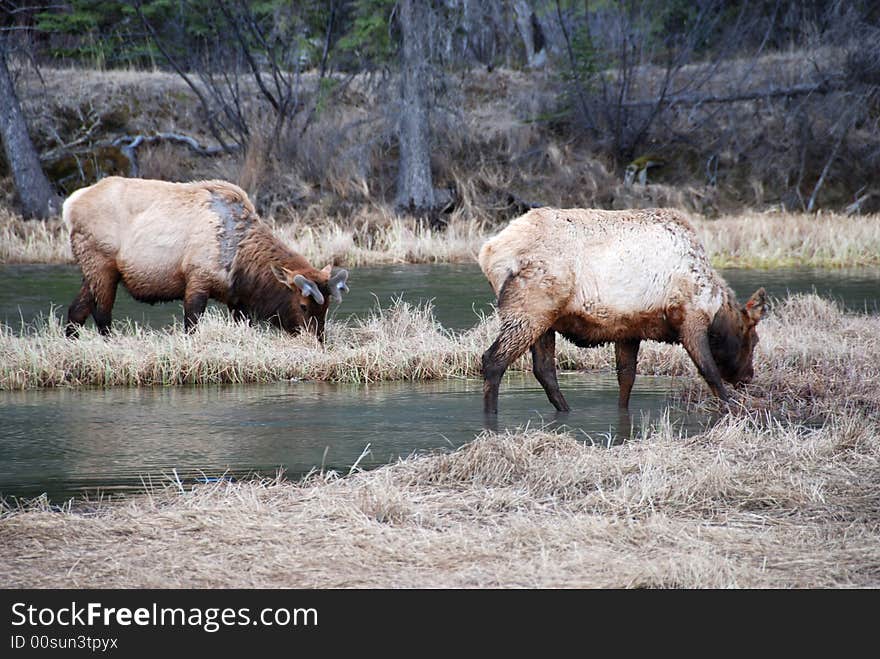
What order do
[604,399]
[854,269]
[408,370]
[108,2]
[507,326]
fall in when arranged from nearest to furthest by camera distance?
1. [507,326]
2. [604,399]
3. [408,370]
4. [854,269]
5. [108,2]

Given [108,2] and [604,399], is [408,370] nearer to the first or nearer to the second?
[604,399]

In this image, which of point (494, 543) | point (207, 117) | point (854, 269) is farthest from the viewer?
point (207, 117)

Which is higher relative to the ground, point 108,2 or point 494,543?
point 108,2

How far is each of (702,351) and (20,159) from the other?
20.9m

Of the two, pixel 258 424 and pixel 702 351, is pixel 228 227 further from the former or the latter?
pixel 702 351

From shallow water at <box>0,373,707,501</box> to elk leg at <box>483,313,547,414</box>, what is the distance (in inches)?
14.9

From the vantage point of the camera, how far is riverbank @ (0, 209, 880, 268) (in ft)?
74.4

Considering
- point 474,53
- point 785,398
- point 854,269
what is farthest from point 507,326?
point 474,53

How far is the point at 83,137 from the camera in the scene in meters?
30.3

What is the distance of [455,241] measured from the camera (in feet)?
80.1

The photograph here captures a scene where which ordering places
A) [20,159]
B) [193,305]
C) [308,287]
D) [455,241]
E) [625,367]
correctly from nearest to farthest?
[625,367] → [308,287] → [193,305] → [455,241] → [20,159]

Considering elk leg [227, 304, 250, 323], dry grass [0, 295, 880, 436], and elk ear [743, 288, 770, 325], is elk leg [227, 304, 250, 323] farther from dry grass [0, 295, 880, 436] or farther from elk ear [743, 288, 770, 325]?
elk ear [743, 288, 770, 325]

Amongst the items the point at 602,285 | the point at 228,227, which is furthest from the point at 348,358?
the point at 602,285
